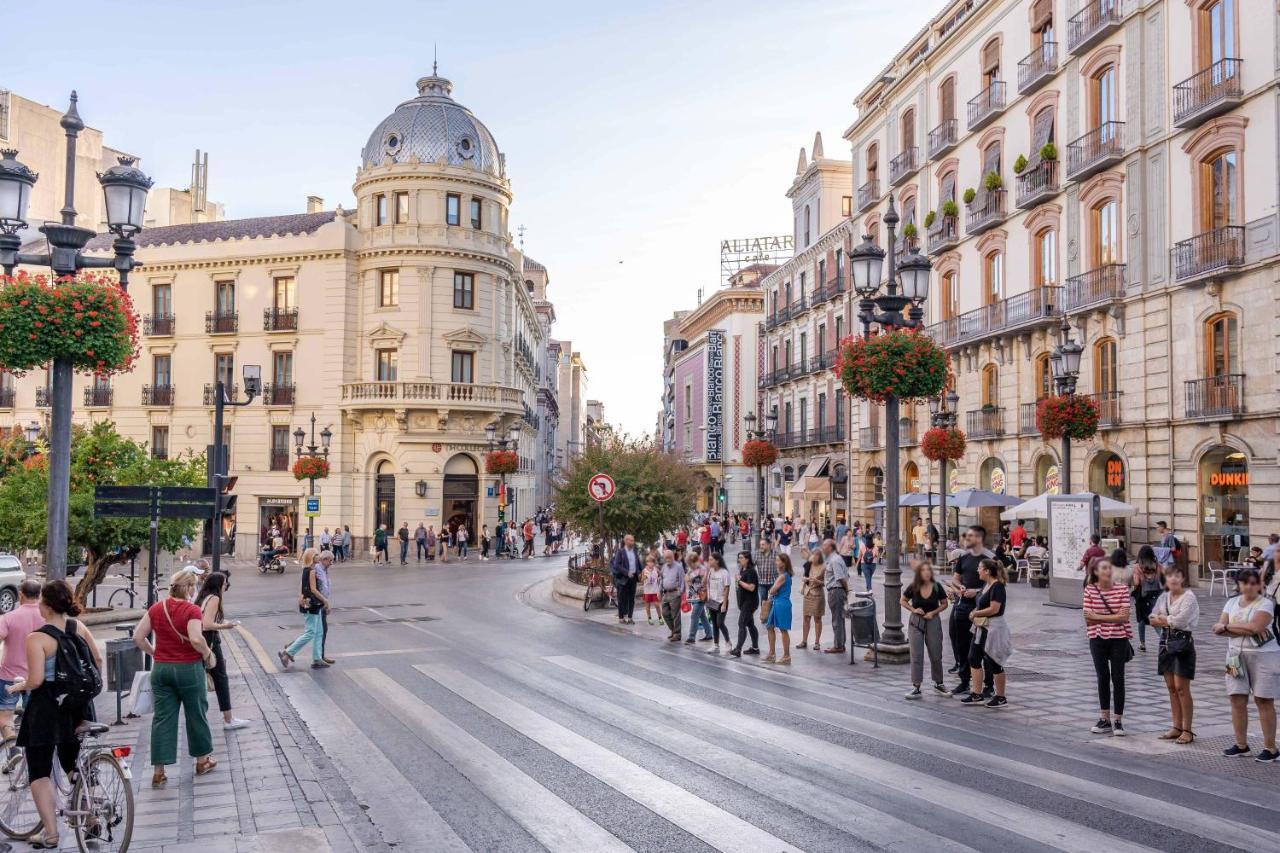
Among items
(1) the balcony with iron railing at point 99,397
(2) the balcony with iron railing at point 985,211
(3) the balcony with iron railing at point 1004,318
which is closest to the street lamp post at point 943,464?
(3) the balcony with iron railing at point 1004,318

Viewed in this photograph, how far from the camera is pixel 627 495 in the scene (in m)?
25.7

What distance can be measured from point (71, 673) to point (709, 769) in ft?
16.6

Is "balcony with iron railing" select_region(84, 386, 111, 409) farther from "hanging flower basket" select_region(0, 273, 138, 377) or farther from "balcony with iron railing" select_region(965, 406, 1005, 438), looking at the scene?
"hanging flower basket" select_region(0, 273, 138, 377)

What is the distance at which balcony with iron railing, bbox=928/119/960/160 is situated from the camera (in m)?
37.7

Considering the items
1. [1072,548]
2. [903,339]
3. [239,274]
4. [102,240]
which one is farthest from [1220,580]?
[102,240]

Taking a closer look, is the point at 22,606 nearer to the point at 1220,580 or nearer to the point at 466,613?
the point at 466,613

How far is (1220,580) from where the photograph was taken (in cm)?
2409

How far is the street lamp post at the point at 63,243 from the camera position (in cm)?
1005

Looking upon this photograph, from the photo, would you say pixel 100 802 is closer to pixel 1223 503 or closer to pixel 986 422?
pixel 1223 503

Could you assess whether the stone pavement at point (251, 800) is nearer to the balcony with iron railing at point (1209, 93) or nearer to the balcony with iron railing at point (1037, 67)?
the balcony with iron railing at point (1209, 93)

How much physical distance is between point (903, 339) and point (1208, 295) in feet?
42.7

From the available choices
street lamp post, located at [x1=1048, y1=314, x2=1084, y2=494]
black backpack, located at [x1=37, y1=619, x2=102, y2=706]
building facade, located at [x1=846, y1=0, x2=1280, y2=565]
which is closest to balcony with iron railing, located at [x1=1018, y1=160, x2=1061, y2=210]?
building facade, located at [x1=846, y1=0, x2=1280, y2=565]

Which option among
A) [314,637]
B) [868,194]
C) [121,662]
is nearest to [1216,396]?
[314,637]

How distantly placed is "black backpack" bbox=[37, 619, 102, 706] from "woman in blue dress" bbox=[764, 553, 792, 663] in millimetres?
10093
